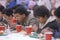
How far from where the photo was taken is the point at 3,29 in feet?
9.77

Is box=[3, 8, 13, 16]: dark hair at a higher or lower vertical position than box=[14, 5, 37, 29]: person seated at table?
higher

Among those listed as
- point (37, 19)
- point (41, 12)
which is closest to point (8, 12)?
point (37, 19)

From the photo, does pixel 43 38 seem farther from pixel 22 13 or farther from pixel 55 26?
pixel 22 13

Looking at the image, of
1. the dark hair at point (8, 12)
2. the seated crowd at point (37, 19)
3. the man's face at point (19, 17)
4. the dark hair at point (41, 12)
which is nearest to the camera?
the seated crowd at point (37, 19)

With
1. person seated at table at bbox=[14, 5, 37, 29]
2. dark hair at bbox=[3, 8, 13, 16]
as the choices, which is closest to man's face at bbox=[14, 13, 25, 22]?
person seated at table at bbox=[14, 5, 37, 29]

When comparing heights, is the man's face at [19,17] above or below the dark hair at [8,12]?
below

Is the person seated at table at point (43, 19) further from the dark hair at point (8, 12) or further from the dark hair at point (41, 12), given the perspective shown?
the dark hair at point (8, 12)

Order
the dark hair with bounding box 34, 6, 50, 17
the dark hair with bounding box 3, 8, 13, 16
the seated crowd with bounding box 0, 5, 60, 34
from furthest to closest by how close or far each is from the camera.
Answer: the dark hair with bounding box 3, 8, 13, 16
the dark hair with bounding box 34, 6, 50, 17
the seated crowd with bounding box 0, 5, 60, 34

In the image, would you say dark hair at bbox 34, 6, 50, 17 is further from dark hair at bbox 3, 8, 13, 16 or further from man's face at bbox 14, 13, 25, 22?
dark hair at bbox 3, 8, 13, 16

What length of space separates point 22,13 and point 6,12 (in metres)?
0.47

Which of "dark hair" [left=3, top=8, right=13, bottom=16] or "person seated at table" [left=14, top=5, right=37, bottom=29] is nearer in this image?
"person seated at table" [left=14, top=5, right=37, bottom=29]

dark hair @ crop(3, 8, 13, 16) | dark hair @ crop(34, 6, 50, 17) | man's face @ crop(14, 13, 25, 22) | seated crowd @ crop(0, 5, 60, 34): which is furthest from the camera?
dark hair @ crop(3, 8, 13, 16)

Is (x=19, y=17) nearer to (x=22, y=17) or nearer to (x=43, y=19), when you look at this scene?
(x=22, y=17)

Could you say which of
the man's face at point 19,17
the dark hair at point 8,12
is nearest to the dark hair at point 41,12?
the man's face at point 19,17
